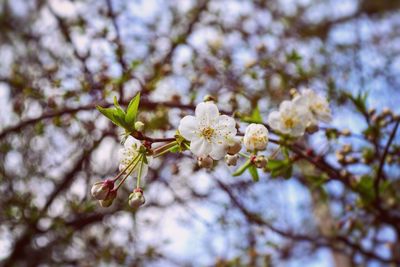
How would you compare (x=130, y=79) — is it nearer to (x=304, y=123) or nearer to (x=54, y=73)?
(x=54, y=73)

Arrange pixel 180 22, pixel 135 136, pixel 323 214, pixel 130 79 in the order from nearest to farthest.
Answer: pixel 135 136 < pixel 130 79 < pixel 180 22 < pixel 323 214

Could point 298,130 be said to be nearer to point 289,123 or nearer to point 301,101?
point 289,123

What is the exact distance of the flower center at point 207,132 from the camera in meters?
1.38

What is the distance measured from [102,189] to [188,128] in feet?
Answer: 1.11

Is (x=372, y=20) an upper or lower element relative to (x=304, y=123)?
upper

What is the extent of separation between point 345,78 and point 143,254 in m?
2.56

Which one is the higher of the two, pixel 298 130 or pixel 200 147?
pixel 298 130

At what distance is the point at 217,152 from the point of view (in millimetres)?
1388

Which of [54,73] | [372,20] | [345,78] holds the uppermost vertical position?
[372,20]

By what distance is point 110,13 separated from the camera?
11.1ft

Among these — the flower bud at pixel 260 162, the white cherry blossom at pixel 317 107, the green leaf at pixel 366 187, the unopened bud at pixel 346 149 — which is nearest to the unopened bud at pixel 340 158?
the unopened bud at pixel 346 149

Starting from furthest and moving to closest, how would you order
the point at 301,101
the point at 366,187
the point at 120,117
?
the point at 366,187 → the point at 301,101 → the point at 120,117

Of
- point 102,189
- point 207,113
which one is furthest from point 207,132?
point 102,189

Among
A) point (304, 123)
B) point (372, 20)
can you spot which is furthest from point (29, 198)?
point (372, 20)
